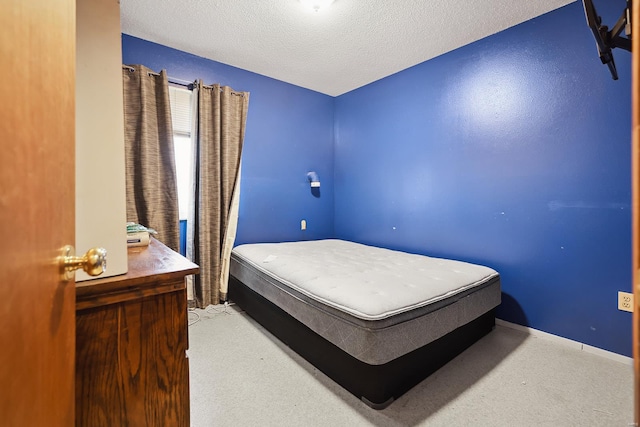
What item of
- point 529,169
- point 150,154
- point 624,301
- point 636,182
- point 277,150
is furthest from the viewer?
point 277,150

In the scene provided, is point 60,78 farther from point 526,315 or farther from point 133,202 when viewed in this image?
point 526,315

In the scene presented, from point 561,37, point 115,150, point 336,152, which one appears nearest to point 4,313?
point 115,150

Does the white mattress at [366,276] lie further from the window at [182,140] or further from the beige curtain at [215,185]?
the window at [182,140]

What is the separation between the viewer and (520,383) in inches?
61.3

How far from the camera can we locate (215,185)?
270 cm

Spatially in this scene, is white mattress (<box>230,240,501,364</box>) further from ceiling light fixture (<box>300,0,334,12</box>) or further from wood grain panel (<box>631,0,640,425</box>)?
ceiling light fixture (<box>300,0,334,12</box>)

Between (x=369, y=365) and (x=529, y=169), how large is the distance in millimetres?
1898

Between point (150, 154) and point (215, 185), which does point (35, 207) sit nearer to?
point (150, 154)

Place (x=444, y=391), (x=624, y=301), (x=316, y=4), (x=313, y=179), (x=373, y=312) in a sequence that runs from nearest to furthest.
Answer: (x=373, y=312), (x=444, y=391), (x=624, y=301), (x=316, y=4), (x=313, y=179)

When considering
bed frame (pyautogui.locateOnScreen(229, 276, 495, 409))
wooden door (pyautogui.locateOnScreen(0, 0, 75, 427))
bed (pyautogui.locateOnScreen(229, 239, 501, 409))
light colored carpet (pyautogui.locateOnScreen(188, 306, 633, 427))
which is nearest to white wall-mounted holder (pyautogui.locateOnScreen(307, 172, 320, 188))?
bed (pyautogui.locateOnScreen(229, 239, 501, 409))

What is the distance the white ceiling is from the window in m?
0.43

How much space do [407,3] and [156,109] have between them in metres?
2.13

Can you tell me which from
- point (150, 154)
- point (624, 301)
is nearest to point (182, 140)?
point (150, 154)

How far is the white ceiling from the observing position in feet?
6.56
